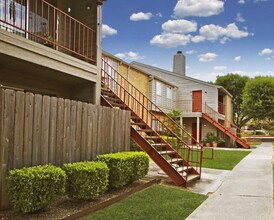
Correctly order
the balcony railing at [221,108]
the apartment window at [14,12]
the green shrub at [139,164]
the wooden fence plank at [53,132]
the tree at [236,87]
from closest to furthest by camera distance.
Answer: the wooden fence plank at [53,132] → the green shrub at [139,164] → the apartment window at [14,12] → the balcony railing at [221,108] → the tree at [236,87]

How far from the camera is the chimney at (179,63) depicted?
→ 32.1 m

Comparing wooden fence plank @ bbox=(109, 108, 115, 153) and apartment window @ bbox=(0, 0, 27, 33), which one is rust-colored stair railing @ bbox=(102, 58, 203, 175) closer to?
wooden fence plank @ bbox=(109, 108, 115, 153)

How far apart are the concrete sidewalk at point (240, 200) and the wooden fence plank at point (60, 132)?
9.33 ft

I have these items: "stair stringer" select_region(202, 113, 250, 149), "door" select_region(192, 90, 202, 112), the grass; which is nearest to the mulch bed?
the grass

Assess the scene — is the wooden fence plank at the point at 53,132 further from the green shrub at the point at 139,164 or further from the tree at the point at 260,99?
the tree at the point at 260,99

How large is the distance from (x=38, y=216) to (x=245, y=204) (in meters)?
4.38

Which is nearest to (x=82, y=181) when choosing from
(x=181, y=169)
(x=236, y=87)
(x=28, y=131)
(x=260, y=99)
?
(x=28, y=131)

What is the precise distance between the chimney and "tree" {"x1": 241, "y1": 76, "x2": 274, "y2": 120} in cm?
988

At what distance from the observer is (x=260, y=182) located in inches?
348

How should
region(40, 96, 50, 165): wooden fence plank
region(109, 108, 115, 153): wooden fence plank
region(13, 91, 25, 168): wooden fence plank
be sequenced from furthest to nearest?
region(109, 108, 115, 153): wooden fence plank < region(40, 96, 50, 165): wooden fence plank < region(13, 91, 25, 168): wooden fence plank

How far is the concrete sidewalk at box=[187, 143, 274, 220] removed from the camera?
Result: 562cm

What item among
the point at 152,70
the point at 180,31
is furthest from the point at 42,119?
the point at 180,31

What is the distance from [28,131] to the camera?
5.26 m

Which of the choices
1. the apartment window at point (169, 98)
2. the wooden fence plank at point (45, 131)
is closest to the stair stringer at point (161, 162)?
the wooden fence plank at point (45, 131)
